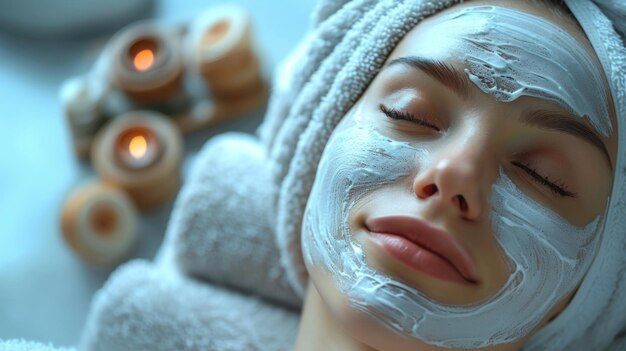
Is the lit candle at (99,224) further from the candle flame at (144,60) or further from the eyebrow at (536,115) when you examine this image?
the eyebrow at (536,115)

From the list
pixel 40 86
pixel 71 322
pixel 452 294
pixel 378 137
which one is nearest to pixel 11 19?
pixel 40 86

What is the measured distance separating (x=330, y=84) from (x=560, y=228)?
320mm

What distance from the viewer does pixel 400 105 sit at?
2.79ft

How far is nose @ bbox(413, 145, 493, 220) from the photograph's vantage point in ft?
2.54

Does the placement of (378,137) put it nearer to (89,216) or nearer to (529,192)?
(529,192)

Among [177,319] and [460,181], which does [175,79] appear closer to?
[177,319]

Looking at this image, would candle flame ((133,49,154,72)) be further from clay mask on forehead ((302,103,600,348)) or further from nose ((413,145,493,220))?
nose ((413,145,493,220))

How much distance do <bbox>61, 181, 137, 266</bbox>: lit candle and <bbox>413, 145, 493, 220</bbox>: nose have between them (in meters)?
0.66

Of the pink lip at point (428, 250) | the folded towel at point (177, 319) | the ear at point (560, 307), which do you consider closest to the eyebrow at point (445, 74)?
the pink lip at point (428, 250)

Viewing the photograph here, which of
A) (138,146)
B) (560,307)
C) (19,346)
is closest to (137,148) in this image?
(138,146)

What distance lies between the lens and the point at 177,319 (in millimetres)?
1077

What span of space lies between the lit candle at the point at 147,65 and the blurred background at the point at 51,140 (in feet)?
0.34

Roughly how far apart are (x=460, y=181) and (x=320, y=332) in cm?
27

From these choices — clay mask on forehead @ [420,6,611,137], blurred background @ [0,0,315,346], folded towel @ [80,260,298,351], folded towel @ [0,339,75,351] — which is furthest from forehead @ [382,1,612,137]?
blurred background @ [0,0,315,346]
